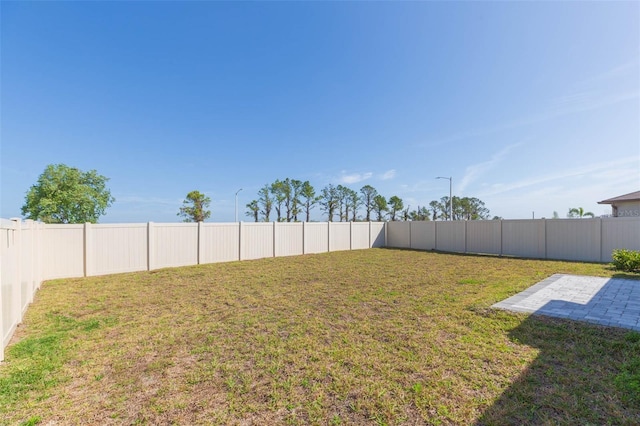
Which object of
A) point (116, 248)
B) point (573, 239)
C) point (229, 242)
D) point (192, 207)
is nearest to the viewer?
point (116, 248)

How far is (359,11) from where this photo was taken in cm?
845

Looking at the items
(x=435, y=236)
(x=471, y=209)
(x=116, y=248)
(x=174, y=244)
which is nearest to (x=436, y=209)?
(x=471, y=209)

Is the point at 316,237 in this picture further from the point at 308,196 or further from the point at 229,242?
the point at 308,196

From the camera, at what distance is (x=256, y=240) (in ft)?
36.6

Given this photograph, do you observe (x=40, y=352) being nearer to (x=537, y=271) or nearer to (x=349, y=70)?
(x=537, y=271)

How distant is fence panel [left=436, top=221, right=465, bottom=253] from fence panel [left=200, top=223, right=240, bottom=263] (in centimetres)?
1068

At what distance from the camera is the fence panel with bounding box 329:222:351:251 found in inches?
557

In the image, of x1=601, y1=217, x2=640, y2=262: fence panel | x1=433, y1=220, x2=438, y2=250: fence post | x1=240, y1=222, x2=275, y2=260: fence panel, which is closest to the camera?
x1=601, y1=217, x2=640, y2=262: fence panel

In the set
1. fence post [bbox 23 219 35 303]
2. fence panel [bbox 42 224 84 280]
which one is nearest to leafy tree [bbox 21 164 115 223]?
fence panel [bbox 42 224 84 280]

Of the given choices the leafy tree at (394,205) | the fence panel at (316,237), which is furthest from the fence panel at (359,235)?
the leafy tree at (394,205)

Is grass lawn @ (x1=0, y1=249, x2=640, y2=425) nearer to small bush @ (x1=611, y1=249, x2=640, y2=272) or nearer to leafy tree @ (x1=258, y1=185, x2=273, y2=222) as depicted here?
small bush @ (x1=611, y1=249, x2=640, y2=272)

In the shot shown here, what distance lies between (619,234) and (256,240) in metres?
13.7

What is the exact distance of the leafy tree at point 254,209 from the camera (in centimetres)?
2427

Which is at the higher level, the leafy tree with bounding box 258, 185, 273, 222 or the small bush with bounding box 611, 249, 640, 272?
the leafy tree with bounding box 258, 185, 273, 222
